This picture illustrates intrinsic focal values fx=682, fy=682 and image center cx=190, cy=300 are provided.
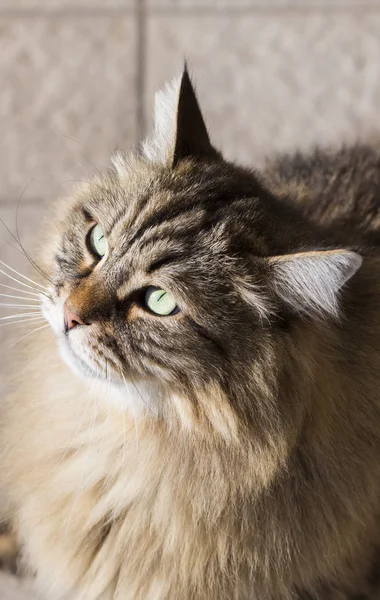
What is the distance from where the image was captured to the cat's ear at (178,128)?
1.03 m

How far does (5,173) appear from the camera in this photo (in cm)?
187

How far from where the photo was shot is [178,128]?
103 cm

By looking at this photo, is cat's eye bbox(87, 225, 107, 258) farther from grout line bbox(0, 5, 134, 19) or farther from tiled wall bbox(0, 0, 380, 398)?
grout line bbox(0, 5, 134, 19)

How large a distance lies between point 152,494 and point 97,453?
4.4 inches

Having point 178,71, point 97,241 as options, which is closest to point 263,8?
point 178,71

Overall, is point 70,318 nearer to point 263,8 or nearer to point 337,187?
point 337,187

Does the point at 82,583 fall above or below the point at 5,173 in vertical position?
below

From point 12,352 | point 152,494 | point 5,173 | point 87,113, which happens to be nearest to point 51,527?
point 152,494

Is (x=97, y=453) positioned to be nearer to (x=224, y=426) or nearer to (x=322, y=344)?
(x=224, y=426)

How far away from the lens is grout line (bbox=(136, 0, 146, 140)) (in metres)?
1.93

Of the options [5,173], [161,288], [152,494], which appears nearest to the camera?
[161,288]

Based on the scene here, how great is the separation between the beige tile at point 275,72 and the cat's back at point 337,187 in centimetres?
42

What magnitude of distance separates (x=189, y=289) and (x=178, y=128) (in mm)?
267

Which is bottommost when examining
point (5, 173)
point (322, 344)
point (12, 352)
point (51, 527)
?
point (51, 527)
